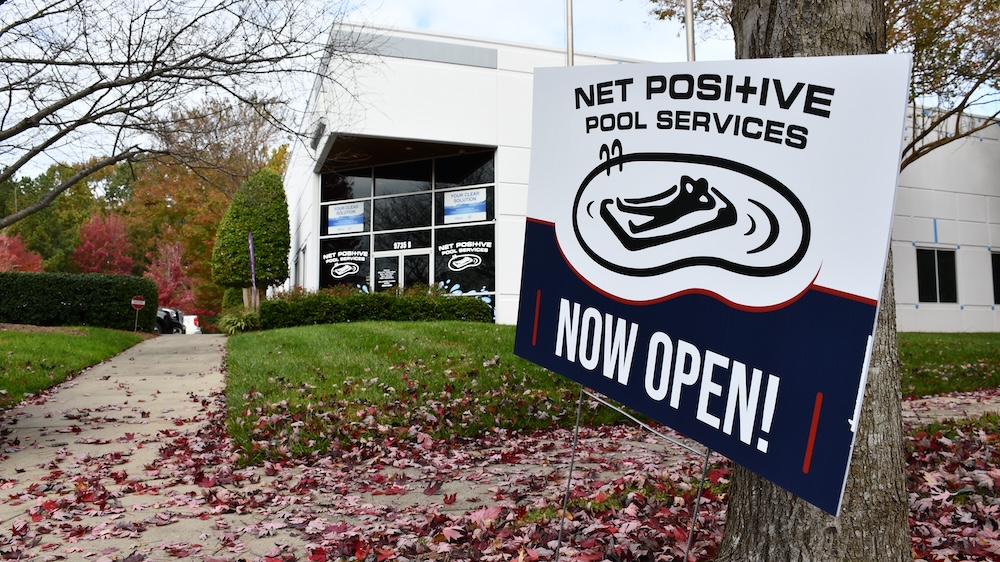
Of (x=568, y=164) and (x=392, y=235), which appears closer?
(x=568, y=164)

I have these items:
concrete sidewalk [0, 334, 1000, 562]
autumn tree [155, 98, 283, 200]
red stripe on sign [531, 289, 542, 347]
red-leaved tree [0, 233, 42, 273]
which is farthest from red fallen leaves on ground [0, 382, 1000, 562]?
red-leaved tree [0, 233, 42, 273]

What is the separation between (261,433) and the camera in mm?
6863

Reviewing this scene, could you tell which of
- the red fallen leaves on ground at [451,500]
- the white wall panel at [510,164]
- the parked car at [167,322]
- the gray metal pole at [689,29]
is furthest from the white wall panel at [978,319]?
the parked car at [167,322]

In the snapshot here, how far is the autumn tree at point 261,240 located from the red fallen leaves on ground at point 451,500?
1877cm

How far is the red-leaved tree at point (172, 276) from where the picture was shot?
47938 mm

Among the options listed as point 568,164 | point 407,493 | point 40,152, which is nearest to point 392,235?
point 40,152

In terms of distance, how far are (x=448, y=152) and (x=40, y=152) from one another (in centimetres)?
1330

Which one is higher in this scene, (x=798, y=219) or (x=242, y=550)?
(x=798, y=219)

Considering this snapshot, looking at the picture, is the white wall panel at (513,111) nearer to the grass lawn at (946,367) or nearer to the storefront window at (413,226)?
the storefront window at (413,226)

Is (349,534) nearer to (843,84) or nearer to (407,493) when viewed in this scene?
(407,493)

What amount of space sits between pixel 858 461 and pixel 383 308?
51.5ft

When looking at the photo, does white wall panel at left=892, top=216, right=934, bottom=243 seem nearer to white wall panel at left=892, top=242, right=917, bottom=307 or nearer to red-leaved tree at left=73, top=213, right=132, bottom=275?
white wall panel at left=892, top=242, right=917, bottom=307

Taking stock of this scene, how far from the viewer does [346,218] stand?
2086 centimetres

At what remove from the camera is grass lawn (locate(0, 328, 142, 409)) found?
9852mm
